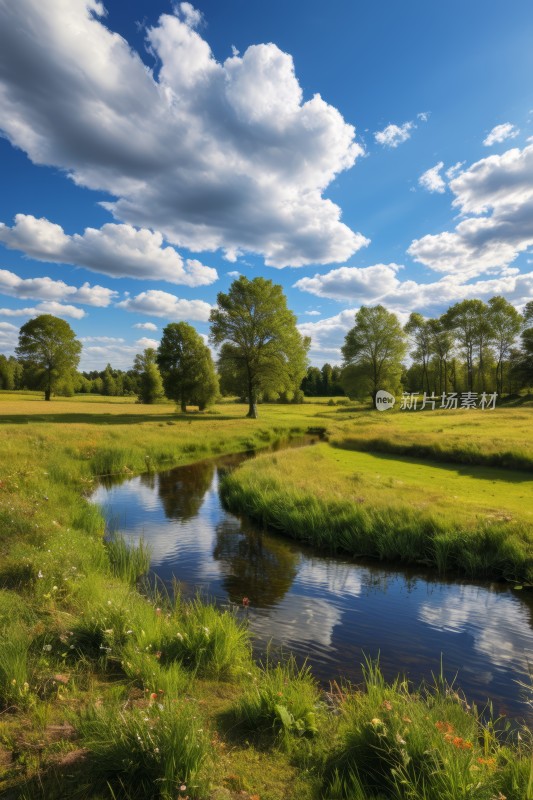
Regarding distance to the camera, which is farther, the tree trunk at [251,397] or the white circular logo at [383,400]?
the white circular logo at [383,400]

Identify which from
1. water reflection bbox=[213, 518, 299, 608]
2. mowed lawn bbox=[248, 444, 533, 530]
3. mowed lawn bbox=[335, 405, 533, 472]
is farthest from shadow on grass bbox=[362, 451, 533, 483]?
water reflection bbox=[213, 518, 299, 608]

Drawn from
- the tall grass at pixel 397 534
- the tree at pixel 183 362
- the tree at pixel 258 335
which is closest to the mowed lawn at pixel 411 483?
the tall grass at pixel 397 534

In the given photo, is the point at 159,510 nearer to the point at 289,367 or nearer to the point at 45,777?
the point at 45,777

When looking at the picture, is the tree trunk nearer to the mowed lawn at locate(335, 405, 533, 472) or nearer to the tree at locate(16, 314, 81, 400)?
the mowed lawn at locate(335, 405, 533, 472)

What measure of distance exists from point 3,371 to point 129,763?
487ft

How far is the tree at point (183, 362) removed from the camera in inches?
2559

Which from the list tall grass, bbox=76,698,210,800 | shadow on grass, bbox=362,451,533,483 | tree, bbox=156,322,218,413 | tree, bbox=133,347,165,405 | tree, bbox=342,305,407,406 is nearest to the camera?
tall grass, bbox=76,698,210,800

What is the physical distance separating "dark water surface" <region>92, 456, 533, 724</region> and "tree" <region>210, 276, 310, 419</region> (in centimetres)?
4128

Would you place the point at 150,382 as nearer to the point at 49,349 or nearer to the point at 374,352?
the point at 49,349

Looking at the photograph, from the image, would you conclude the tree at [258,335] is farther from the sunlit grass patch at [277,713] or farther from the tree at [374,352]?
the sunlit grass patch at [277,713]

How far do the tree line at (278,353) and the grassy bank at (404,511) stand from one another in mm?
35042

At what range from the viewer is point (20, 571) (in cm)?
925

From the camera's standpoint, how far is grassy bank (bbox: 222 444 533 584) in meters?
12.7

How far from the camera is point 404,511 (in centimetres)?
1505
